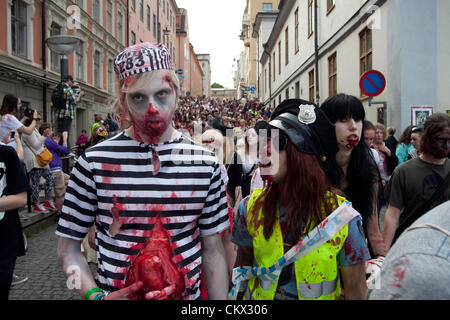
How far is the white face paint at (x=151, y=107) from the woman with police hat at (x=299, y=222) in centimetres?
46

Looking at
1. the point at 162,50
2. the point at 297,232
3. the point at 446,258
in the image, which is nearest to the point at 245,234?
the point at 297,232

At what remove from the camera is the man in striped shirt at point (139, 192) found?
1.49 m

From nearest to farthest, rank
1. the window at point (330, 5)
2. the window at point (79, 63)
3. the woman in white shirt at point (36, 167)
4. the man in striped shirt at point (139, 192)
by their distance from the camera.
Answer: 1. the man in striped shirt at point (139, 192)
2. the woman in white shirt at point (36, 167)
3. the window at point (330, 5)
4. the window at point (79, 63)

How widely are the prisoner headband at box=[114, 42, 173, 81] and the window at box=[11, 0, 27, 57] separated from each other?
14.2 meters

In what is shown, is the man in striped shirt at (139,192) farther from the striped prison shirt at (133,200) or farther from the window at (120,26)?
the window at (120,26)

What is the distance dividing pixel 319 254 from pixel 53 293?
3.51 meters

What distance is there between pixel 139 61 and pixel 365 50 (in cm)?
1213

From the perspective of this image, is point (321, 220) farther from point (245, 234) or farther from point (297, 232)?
point (245, 234)

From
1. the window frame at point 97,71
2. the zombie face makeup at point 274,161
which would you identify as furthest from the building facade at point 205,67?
Answer: the zombie face makeup at point 274,161

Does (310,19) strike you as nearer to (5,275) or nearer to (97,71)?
(97,71)

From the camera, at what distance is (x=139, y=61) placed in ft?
5.09

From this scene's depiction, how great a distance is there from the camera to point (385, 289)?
0.75m

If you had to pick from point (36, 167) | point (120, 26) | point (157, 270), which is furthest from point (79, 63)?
point (157, 270)
